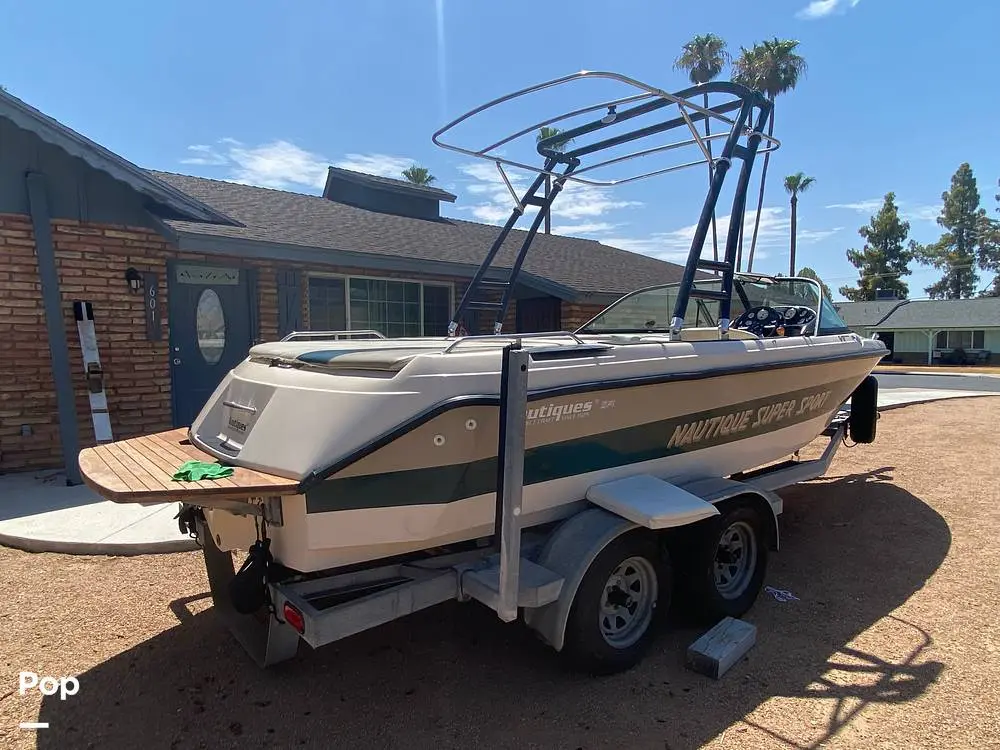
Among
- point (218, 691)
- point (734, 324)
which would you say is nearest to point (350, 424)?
point (218, 691)

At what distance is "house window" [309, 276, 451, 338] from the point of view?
27.7ft

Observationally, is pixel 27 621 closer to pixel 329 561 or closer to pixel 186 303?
pixel 329 561

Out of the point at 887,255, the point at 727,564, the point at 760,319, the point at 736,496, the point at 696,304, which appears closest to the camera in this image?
the point at 736,496

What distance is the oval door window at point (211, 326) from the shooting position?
748cm

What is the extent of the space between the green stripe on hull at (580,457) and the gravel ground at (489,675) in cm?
95

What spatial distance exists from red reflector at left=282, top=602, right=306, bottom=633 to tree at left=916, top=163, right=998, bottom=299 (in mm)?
64037

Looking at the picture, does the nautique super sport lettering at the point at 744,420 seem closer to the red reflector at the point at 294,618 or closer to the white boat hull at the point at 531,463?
the white boat hull at the point at 531,463

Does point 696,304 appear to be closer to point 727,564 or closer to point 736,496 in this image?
point 736,496

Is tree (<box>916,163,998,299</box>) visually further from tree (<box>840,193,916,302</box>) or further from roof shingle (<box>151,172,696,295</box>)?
roof shingle (<box>151,172,696,295</box>)

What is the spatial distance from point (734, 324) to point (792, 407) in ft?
5.08

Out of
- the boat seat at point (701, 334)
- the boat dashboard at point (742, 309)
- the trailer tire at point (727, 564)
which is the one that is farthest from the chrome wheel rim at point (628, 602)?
the boat dashboard at point (742, 309)

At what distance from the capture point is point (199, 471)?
8.09ft

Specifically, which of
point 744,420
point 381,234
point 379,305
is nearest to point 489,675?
point 744,420

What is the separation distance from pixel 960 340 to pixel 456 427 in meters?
43.6
